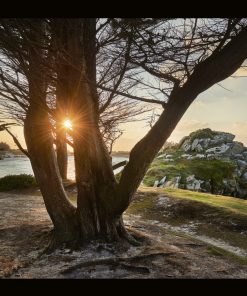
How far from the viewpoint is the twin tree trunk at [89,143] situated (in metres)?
6.91

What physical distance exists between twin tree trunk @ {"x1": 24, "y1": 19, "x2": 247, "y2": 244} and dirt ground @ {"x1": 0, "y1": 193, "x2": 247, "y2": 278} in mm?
583

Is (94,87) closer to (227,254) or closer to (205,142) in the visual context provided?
→ (227,254)

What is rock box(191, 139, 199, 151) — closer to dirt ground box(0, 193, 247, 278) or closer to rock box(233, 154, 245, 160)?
rock box(233, 154, 245, 160)

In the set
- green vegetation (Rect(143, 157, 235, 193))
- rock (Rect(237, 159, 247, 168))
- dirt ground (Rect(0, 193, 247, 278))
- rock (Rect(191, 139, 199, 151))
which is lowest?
dirt ground (Rect(0, 193, 247, 278))

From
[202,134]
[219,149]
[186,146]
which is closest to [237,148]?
[219,149]

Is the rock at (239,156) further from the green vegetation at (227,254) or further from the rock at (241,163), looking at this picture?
the green vegetation at (227,254)

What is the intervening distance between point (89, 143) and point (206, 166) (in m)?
27.9

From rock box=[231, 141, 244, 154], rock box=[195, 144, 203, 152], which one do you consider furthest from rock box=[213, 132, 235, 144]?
rock box=[195, 144, 203, 152]

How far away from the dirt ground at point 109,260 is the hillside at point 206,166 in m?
19.0

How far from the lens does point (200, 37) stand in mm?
6840

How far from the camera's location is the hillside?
30.6 meters

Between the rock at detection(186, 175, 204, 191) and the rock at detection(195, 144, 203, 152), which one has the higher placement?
the rock at detection(195, 144, 203, 152)

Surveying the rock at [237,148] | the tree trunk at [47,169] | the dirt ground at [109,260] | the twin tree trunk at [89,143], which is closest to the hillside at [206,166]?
the rock at [237,148]
